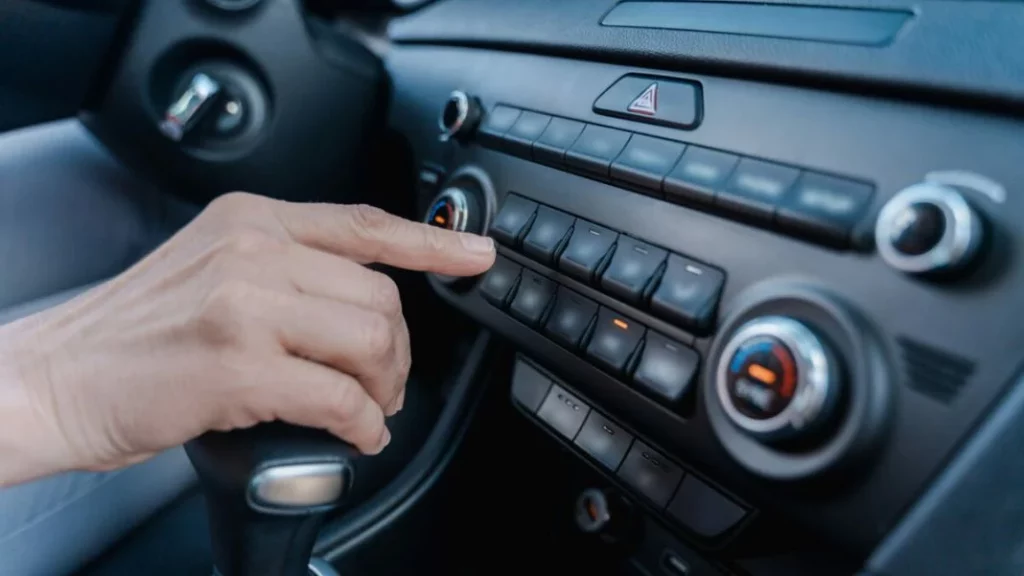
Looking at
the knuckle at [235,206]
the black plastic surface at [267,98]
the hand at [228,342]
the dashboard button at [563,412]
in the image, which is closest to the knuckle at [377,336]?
the hand at [228,342]

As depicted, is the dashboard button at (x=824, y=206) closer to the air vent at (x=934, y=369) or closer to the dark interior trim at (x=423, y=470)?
the air vent at (x=934, y=369)

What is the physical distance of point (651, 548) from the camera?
68 centimetres

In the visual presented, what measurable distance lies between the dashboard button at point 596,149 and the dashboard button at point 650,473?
0.64 feet

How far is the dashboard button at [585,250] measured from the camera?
A: 1.82 ft

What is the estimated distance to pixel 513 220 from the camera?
0.63 meters

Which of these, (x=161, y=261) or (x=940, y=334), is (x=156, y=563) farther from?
(x=940, y=334)

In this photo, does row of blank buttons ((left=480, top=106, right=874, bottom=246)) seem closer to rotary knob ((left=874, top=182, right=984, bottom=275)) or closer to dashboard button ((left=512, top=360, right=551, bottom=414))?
rotary knob ((left=874, top=182, right=984, bottom=275))

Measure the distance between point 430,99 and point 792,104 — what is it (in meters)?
0.41

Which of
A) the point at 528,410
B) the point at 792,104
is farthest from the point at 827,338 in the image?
the point at 528,410

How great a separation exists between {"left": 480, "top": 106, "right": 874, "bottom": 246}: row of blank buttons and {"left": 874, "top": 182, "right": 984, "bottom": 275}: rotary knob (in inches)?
0.9

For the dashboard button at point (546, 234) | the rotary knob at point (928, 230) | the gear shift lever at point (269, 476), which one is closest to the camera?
the rotary knob at point (928, 230)

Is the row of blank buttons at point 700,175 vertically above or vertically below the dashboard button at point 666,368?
above

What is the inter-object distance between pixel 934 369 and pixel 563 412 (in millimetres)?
309

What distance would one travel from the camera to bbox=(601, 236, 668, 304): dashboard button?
52 centimetres
